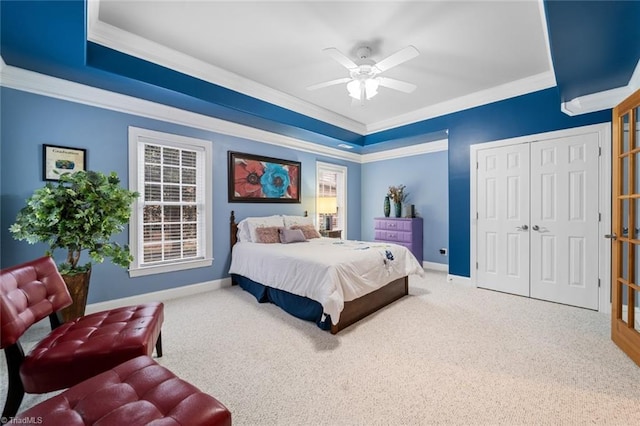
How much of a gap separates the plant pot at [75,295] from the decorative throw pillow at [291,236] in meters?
2.24

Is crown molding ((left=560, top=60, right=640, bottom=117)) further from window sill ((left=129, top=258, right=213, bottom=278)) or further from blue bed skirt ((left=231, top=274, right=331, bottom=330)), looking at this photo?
window sill ((left=129, top=258, right=213, bottom=278))

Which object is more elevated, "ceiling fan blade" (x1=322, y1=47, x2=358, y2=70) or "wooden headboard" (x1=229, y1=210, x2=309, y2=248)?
"ceiling fan blade" (x1=322, y1=47, x2=358, y2=70)

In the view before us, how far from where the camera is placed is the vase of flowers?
5535 millimetres

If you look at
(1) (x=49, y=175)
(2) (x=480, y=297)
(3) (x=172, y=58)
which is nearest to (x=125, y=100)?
(3) (x=172, y=58)

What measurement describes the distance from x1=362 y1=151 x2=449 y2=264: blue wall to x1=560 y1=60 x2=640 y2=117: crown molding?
1.99 m

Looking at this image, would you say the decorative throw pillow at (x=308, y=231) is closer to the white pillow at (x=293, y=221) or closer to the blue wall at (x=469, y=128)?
the white pillow at (x=293, y=221)

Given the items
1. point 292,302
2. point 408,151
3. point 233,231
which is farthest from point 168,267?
point 408,151

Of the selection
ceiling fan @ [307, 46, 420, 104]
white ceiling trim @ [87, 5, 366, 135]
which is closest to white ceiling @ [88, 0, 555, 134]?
white ceiling trim @ [87, 5, 366, 135]

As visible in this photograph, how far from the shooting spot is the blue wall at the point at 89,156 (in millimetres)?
2600

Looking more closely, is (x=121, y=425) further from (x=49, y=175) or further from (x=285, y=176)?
(x=285, y=176)

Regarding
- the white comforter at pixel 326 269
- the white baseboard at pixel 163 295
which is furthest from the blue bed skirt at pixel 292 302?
the white baseboard at pixel 163 295

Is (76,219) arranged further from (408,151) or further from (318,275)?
(408,151)

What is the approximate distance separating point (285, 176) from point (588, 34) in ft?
13.0

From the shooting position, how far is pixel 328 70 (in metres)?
3.21
